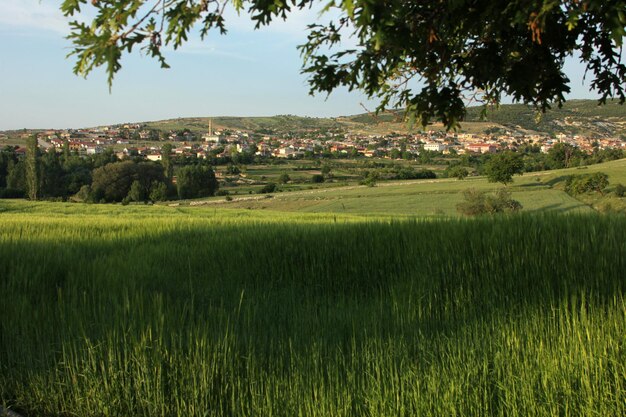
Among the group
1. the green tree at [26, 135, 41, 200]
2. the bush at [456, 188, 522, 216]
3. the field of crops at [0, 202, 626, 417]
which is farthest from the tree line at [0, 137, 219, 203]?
the field of crops at [0, 202, 626, 417]

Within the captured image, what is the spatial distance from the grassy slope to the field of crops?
2713cm

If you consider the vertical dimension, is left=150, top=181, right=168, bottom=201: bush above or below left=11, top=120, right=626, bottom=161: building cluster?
below

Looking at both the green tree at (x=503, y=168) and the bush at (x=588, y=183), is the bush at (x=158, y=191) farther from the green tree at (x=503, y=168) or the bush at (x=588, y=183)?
the bush at (x=588, y=183)

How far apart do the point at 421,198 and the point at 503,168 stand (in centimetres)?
767

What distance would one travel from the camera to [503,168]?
42.4 meters

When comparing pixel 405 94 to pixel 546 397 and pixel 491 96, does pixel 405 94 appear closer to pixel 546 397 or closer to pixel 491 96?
pixel 491 96

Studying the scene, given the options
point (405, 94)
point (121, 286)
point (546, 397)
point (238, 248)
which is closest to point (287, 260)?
point (238, 248)

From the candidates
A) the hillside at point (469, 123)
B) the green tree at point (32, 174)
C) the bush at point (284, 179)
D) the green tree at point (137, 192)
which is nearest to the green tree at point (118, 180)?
the green tree at point (137, 192)

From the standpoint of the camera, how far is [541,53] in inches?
164

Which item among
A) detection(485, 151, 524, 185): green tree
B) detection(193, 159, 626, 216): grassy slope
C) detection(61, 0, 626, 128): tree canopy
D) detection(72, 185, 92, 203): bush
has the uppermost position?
detection(61, 0, 626, 128): tree canopy

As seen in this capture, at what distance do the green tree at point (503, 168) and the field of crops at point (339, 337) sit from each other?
38.8m

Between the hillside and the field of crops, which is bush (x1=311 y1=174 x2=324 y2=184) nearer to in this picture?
the hillside

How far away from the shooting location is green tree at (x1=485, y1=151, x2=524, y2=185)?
42.7m

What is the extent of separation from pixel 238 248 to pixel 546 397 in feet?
16.6
